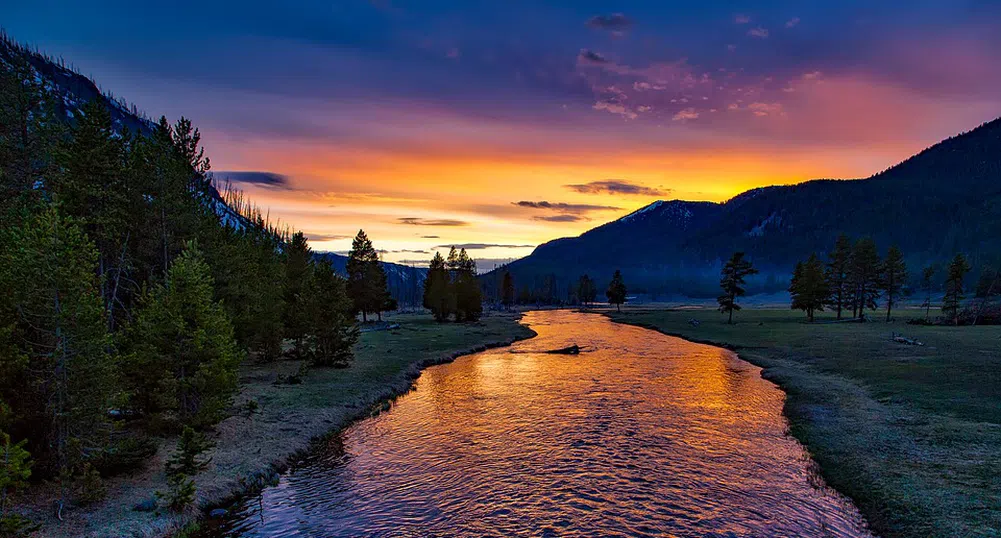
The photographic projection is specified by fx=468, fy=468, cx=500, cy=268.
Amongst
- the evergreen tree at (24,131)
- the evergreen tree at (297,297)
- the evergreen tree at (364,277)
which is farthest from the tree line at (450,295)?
the evergreen tree at (24,131)

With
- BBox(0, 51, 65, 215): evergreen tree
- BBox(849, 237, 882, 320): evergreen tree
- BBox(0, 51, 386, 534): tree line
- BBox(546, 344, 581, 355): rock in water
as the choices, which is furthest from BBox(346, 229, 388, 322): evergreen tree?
BBox(849, 237, 882, 320): evergreen tree

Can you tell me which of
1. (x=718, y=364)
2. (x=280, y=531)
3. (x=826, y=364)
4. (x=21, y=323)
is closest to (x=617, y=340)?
(x=718, y=364)

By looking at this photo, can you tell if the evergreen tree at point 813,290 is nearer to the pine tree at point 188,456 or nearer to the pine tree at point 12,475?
the pine tree at point 188,456

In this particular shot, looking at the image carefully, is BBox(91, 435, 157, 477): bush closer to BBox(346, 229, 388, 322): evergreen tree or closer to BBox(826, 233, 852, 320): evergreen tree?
BBox(346, 229, 388, 322): evergreen tree

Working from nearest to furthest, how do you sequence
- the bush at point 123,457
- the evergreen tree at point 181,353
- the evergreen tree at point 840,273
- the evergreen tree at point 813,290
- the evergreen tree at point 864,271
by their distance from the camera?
the bush at point 123,457, the evergreen tree at point 181,353, the evergreen tree at point 864,271, the evergreen tree at point 813,290, the evergreen tree at point 840,273

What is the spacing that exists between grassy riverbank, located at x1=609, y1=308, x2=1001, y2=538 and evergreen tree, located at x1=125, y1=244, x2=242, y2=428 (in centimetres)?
2802

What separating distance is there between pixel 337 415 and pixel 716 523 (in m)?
23.3

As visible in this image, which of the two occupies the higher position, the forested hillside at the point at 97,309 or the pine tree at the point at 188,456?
the forested hillside at the point at 97,309

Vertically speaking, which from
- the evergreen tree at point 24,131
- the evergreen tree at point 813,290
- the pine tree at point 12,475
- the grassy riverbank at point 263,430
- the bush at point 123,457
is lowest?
the grassy riverbank at point 263,430

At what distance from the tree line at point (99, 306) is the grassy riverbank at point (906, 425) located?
26046mm

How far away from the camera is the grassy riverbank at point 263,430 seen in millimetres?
15633

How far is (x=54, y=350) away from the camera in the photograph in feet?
52.3

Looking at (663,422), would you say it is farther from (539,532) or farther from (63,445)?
(63,445)

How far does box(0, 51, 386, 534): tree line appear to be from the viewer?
623 inches
